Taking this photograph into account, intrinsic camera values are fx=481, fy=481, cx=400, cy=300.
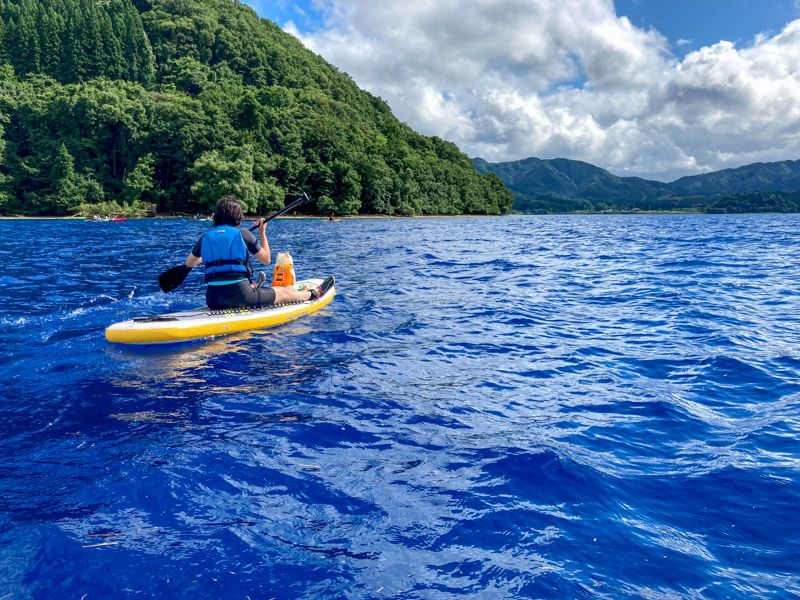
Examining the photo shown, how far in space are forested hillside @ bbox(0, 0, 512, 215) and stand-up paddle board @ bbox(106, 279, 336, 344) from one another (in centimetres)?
6100

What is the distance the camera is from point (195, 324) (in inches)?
333

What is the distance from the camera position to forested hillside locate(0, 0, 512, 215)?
67.4 m

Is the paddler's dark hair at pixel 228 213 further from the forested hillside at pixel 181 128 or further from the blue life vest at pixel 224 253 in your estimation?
the forested hillside at pixel 181 128

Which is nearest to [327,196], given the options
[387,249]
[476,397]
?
[387,249]

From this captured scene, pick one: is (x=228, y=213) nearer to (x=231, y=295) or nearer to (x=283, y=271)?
(x=231, y=295)

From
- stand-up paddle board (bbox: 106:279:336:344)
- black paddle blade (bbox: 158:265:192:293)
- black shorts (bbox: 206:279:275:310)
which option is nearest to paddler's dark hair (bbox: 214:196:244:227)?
black shorts (bbox: 206:279:275:310)

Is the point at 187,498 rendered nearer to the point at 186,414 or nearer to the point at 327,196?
the point at 186,414

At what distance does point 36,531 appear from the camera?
3.36 metres

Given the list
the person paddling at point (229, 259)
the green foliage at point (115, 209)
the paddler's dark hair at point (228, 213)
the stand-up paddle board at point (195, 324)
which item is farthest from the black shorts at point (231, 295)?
the green foliage at point (115, 209)

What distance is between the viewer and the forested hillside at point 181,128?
67438 mm

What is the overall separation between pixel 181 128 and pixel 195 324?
76.5 m

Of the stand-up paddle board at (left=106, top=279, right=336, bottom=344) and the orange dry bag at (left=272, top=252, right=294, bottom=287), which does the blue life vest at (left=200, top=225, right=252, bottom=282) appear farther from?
the orange dry bag at (left=272, top=252, right=294, bottom=287)

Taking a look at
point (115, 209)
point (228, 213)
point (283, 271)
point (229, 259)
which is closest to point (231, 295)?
point (229, 259)

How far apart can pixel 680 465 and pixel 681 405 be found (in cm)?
156
